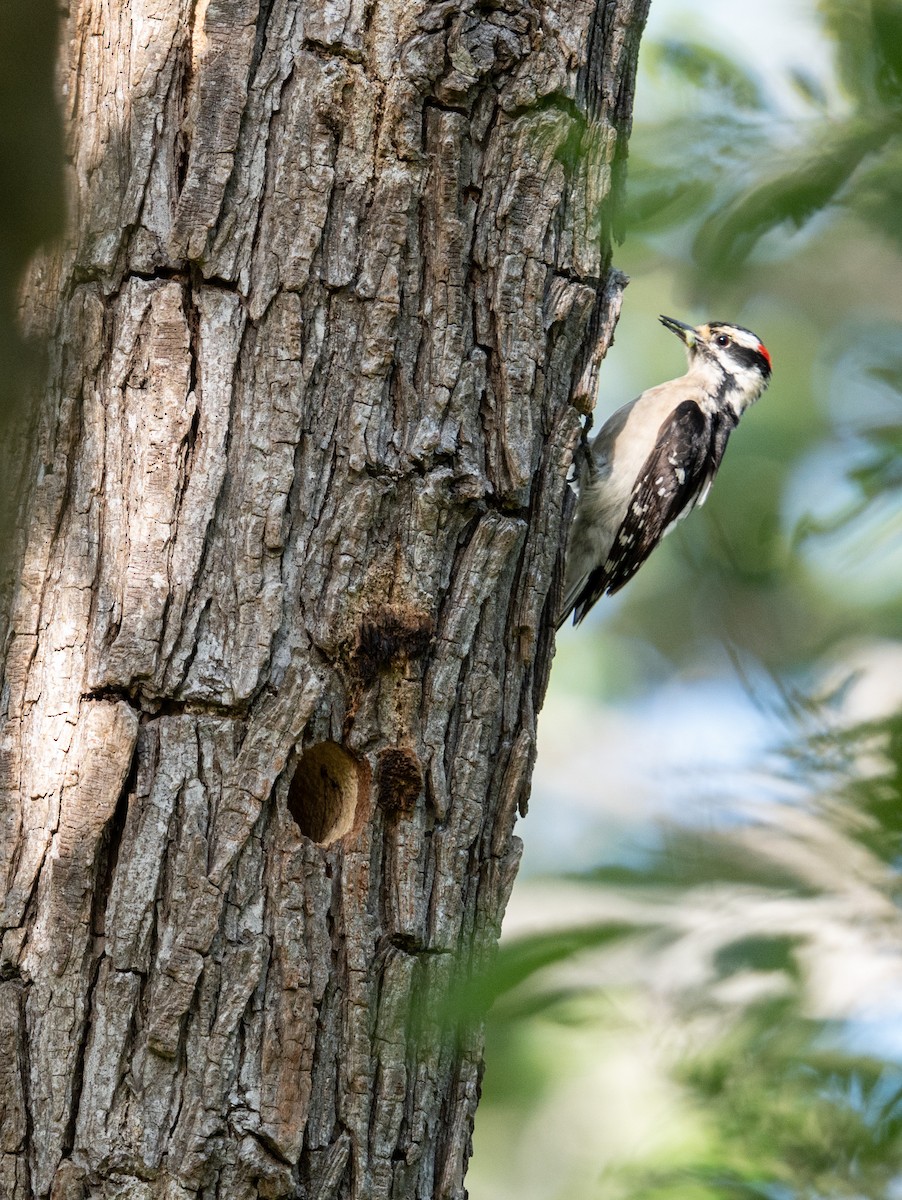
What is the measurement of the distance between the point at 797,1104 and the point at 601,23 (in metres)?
2.64

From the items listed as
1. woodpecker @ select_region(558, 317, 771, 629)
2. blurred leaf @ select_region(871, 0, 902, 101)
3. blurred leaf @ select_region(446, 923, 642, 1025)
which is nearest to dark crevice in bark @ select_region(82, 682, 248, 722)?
blurred leaf @ select_region(446, 923, 642, 1025)

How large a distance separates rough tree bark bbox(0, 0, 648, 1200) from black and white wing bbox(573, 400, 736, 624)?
8.55 ft

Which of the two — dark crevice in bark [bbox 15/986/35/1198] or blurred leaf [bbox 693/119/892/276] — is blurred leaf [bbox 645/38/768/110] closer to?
blurred leaf [bbox 693/119/892/276]

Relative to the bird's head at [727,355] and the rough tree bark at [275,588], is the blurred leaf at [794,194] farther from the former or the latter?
the bird's head at [727,355]

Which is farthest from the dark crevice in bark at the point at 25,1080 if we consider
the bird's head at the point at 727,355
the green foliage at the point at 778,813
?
the bird's head at the point at 727,355

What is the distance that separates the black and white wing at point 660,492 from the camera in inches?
205

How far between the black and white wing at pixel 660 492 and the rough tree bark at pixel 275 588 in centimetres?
261

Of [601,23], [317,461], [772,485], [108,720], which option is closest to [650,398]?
[601,23]

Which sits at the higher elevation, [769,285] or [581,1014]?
[769,285]

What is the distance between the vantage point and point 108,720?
90.0 inches

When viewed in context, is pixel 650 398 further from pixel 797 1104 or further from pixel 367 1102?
pixel 797 1104

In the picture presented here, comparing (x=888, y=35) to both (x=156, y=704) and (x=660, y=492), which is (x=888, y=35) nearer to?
(x=156, y=704)

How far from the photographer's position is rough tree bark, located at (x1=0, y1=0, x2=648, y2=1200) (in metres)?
2.21

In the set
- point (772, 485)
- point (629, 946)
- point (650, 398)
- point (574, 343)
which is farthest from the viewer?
point (650, 398)
